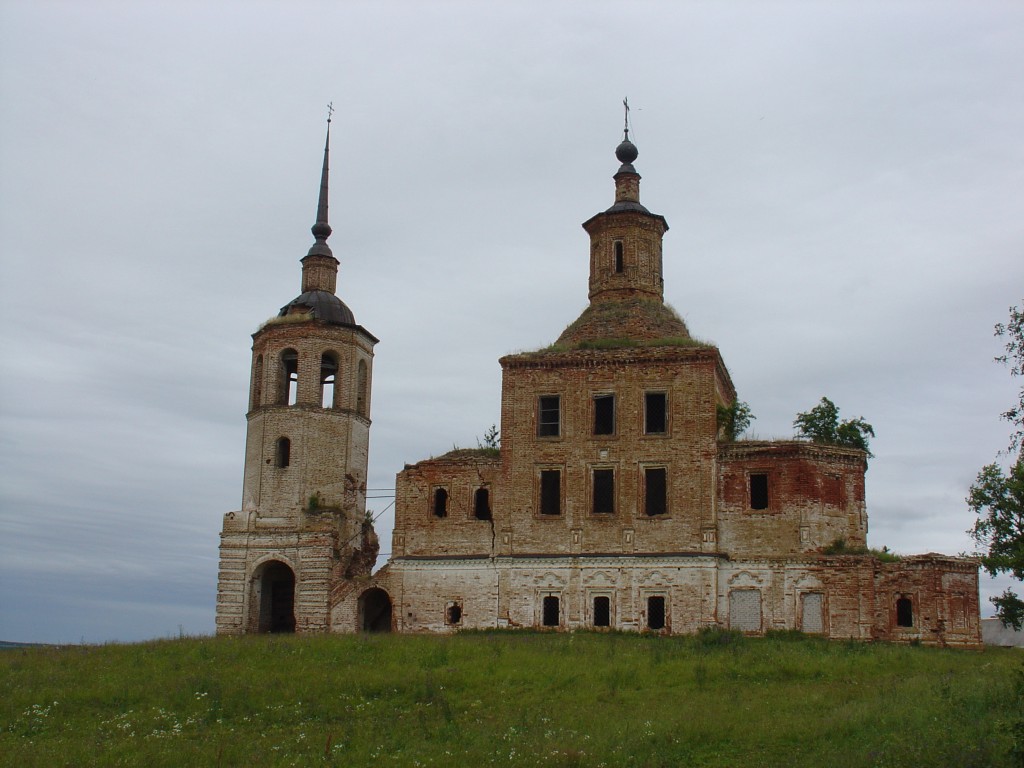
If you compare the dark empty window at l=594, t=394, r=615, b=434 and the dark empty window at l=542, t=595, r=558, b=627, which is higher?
the dark empty window at l=594, t=394, r=615, b=434

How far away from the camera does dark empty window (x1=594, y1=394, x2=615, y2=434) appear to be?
1184 inches

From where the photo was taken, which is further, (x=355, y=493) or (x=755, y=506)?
(x=355, y=493)

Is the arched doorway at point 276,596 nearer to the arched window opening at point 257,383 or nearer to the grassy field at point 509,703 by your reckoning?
the arched window opening at point 257,383

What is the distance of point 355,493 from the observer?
104 ft

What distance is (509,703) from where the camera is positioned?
19.8 metres

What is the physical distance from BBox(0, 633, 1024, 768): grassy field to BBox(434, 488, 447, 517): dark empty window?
5.20 m

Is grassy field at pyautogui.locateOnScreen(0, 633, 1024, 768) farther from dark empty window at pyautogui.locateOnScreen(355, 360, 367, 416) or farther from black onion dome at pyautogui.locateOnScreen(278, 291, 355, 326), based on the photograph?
black onion dome at pyautogui.locateOnScreen(278, 291, 355, 326)

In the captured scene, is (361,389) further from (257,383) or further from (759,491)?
(759,491)

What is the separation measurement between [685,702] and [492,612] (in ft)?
34.6

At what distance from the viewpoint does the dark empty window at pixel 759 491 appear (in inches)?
1133

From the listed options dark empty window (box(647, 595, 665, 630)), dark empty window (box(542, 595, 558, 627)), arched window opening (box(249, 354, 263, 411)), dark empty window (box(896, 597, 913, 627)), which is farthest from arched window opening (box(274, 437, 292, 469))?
dark empty window (box(896, 597, 913, 627))

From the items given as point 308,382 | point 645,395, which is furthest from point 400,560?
point 645,395

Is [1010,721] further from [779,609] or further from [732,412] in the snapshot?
[732,412]

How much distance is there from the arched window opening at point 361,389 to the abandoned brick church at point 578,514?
0.26ft
